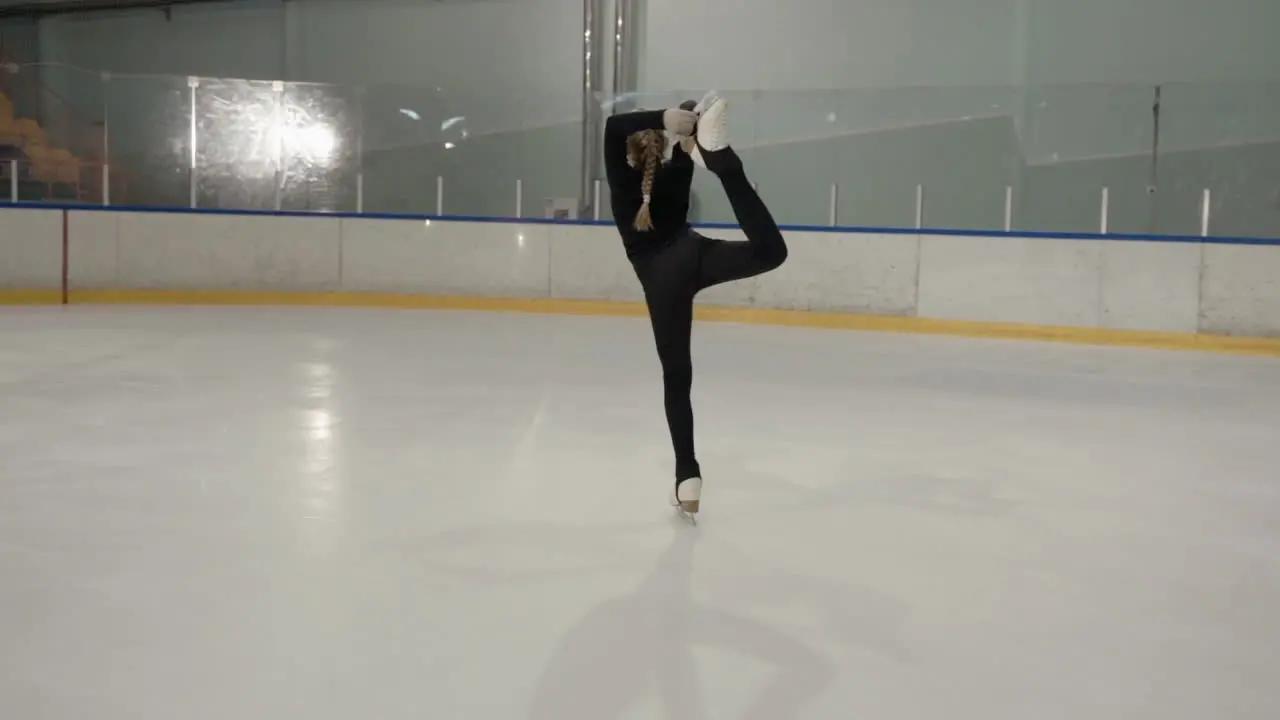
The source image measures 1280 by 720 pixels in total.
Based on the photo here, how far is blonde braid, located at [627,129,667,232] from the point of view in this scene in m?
3.22

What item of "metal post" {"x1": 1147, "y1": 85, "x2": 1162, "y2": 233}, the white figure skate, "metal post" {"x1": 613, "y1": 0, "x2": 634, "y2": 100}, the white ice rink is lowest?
the white ice rink

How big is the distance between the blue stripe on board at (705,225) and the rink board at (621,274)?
0.08 ft

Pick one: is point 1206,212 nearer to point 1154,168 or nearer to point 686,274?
point 1154,168

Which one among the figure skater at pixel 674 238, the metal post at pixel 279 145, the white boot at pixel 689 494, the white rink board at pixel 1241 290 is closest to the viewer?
the figure skater at pixel 674 238

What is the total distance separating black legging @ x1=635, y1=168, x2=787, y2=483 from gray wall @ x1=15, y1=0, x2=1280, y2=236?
22.8 feet

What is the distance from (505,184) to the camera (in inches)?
446

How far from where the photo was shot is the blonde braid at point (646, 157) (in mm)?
3217

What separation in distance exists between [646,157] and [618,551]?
1.03 m

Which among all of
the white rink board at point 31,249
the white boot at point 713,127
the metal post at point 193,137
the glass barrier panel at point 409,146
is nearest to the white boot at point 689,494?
the white boot at point 713,127

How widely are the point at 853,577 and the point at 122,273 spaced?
958cm

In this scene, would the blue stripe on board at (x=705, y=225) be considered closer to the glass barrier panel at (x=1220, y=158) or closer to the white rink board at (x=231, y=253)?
the white rink board at (x=231, y=253)

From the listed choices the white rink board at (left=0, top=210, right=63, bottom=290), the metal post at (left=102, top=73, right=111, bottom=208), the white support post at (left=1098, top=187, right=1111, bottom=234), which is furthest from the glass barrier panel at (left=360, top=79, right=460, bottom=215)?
the white support post at (left=1098, top=187, right=1111, bottom=234)

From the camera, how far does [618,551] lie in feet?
10.3

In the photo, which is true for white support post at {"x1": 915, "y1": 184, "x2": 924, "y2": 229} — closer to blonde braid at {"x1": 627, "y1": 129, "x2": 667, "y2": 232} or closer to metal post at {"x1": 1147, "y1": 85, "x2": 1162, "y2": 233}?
metal post at {"x1": 1147, "y1": 85, "x2": 1162, "y2": 233}
